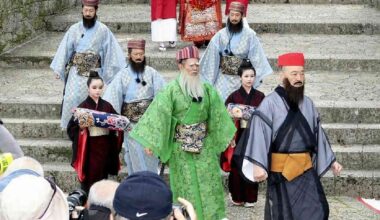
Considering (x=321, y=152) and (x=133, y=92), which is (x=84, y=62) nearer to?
(x=133, y=92)

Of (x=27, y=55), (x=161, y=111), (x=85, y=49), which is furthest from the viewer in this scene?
(x=27, y=55)

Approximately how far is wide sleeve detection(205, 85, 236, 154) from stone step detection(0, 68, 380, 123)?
2.12 meters

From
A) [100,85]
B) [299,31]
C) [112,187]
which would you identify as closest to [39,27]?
[299,31]

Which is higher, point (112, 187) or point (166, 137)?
point (112, 187)

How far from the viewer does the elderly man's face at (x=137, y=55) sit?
702 cm

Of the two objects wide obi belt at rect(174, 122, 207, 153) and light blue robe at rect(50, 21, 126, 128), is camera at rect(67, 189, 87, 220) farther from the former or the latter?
light blue robe at rect(50, 21, 126, 128)

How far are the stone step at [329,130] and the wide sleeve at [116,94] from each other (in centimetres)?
144

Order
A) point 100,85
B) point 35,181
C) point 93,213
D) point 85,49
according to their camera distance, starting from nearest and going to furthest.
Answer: point 35,181 < point 93,213 < point 100,85 < point 85,49

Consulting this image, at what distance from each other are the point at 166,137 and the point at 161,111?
23 centimetres

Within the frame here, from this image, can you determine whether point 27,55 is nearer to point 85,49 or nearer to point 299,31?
point 85,49

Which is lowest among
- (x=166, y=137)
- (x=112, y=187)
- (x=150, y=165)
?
(x=150, y=165)

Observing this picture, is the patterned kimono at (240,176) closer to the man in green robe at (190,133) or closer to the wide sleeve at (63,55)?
the man in green robe at (190,133)

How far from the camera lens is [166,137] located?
6.38 meters

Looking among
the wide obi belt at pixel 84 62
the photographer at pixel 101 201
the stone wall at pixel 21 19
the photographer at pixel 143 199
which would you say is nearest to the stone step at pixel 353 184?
the wide obi belt at pixel 84 62
